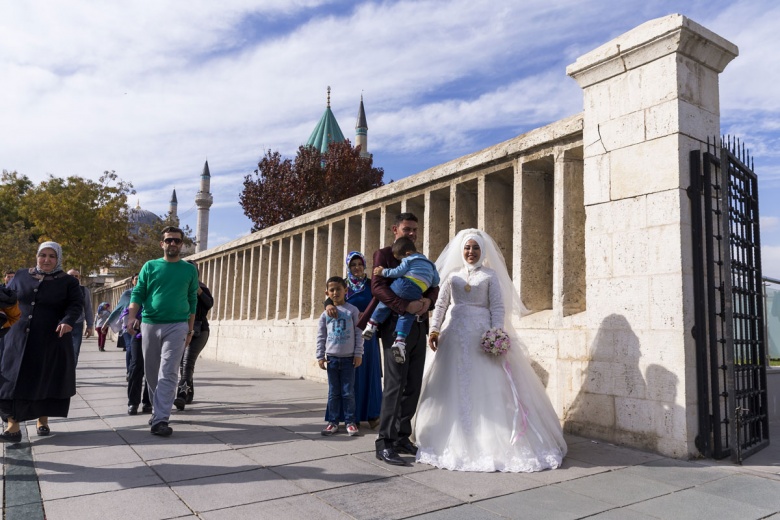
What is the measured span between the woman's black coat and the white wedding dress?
3.26 metres

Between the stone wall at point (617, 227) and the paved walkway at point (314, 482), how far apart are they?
0.52 metres

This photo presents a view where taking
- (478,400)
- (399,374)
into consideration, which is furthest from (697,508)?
(399,374)

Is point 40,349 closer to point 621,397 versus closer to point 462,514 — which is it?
point 462,514

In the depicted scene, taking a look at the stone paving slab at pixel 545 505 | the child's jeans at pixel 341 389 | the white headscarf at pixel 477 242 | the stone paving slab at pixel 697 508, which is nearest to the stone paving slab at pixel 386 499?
the stone paving slab at pixel 545 505

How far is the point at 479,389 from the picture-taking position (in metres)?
4.53

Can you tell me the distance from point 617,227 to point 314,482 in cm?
344

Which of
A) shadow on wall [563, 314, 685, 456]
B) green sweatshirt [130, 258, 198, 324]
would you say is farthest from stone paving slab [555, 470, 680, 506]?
green sweatshirt [130, 258, 198, 324]

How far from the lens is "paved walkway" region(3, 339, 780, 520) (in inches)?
129

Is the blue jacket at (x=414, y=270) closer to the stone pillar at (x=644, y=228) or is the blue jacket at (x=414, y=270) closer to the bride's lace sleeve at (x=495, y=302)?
the bride's lace sleeve at (x=495, y=302)

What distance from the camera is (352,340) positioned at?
226 inches

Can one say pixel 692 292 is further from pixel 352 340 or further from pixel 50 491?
pixel 50 491

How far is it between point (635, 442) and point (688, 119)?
9.10 ft

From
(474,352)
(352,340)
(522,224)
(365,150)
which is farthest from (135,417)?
(365,150)

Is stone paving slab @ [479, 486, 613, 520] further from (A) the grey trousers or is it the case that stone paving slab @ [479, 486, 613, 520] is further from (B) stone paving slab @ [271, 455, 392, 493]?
(A) the grey trousers
